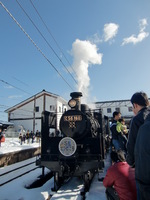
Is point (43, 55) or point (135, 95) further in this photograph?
point (43, 55)

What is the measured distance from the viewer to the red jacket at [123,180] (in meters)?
2.09

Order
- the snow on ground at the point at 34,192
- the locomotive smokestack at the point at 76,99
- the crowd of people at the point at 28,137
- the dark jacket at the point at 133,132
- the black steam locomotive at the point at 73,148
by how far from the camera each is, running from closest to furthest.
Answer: the dark jacket at the point at 133,132
the snow on ground at the point at 34,192
the black steam locomotive at the point at 73,148
the locomotive smokestack at the point at 76,99
the crowd of people at the point at 28,137

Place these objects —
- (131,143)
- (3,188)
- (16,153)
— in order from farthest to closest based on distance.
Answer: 1. (16,153)
2. (3,188)
3. (131,143)

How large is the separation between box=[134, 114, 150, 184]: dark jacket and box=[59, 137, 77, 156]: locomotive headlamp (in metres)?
3.27

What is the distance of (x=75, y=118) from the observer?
213 inches

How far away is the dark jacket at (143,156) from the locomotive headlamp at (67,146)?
3.27 metres

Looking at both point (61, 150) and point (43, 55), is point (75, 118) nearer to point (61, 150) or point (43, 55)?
point (61, 150)

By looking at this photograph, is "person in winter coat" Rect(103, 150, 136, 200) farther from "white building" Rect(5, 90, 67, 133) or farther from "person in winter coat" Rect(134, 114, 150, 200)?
"white building" Rect(5, 90, 67, 133)

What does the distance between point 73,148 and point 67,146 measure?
19cm

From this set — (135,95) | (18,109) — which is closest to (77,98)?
(135,95)

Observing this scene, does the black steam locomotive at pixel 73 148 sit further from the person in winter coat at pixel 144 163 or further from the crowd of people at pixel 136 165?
the person in winter coat at pixel 144 163

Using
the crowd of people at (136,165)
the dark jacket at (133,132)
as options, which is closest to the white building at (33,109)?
the crowd of people at (136,165)

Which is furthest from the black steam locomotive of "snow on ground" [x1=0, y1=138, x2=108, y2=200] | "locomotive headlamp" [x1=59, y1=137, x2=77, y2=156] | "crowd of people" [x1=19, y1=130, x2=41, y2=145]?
"crowd of people" [x1=19, y1=130, x2=41, y2=145]

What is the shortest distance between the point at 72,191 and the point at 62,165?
2.50 ft
